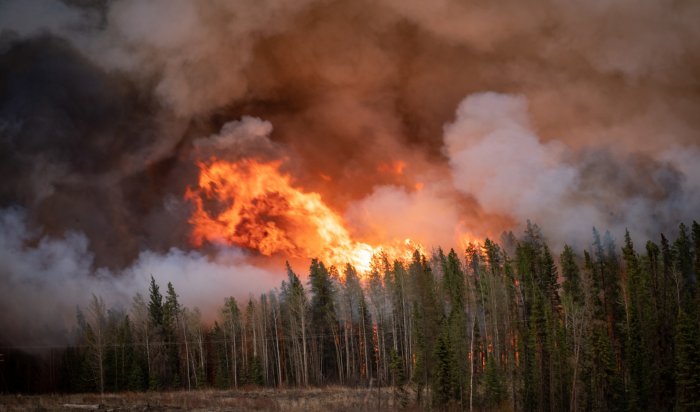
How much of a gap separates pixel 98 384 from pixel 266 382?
88.1ft

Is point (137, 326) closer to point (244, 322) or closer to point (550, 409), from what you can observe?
point (244, 322)

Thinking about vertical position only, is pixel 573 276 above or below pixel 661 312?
above

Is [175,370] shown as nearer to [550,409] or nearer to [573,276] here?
[550,409]

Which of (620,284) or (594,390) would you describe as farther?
(620,284)

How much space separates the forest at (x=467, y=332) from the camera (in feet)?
250

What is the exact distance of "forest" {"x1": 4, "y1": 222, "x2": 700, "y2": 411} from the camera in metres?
76.1

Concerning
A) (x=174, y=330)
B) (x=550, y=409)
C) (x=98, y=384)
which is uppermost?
(x=174, y=330)

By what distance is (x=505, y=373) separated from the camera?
80312 millimetres

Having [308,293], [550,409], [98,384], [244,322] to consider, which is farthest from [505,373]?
[98,384]

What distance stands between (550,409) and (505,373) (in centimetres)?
742

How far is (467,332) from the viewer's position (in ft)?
277

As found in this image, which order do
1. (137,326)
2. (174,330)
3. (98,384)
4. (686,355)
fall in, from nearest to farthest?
1. (686,355)
2. (98,384)
3. (174,330)
4. (137,326)

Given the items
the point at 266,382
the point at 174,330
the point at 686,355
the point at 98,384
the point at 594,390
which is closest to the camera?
the point at 686,355

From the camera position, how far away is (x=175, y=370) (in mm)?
98375
